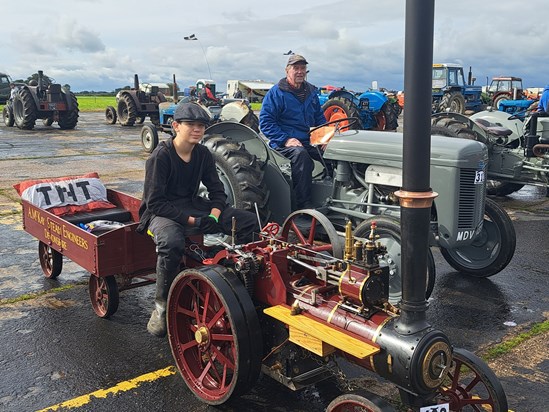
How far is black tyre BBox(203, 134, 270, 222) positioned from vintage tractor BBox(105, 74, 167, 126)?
1762 cm

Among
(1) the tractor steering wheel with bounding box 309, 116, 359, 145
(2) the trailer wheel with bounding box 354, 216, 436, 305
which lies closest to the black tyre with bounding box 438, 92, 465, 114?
(1) the tractor steering wheel with bounding box 309, 116, 359, 145

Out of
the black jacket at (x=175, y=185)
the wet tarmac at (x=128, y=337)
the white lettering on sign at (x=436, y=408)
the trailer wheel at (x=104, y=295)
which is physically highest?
the black jacket at (x=175, y=185)

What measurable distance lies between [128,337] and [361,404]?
225 cm

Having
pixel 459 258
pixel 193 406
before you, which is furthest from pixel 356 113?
pixel 193 406

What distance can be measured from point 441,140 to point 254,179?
69.4 inches

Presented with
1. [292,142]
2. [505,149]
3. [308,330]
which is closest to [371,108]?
[505,149]

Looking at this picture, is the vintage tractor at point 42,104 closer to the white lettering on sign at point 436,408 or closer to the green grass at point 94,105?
the green grass at point 94,105

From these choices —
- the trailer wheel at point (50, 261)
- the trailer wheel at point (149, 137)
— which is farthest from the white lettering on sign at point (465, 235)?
the trailer wheel at point (149, 137)

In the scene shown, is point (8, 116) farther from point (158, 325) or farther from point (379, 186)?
point (158, 325)

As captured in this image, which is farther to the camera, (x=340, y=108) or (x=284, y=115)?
(x=340, y=108)

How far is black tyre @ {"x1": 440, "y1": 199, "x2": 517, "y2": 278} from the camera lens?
540cm

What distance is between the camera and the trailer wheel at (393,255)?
4.48 m

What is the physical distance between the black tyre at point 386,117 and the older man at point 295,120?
13.0 metres

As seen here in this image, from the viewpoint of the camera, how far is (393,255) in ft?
15.1
